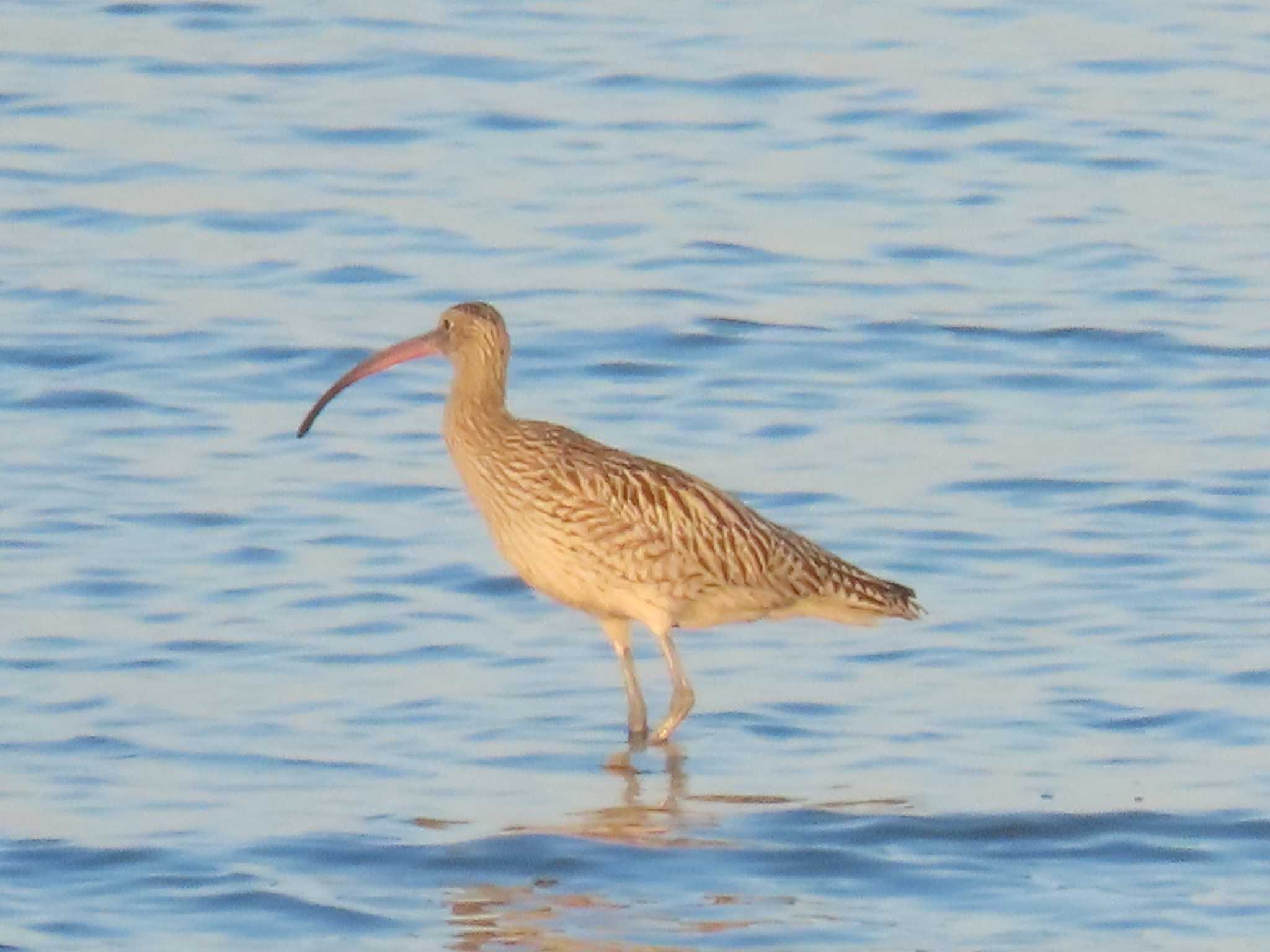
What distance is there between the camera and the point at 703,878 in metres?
9.43

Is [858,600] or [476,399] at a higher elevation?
[476,399]

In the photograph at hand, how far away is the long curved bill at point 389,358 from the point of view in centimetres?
1193

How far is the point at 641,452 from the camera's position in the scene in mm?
13977

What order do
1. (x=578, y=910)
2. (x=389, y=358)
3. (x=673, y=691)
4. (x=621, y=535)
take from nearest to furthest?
(x=578, y=910) < (x=673, y=691) < (x=621, y=535) < (x=389, y=358)

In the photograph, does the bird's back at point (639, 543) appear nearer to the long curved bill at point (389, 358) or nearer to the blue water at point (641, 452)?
the blue water at point (641, 452)

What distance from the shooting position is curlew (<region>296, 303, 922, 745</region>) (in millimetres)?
11367

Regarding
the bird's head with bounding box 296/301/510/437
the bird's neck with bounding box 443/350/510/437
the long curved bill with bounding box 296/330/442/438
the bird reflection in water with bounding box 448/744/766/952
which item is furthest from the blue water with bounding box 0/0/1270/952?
the bird's head with bounding box 296/301/510/437

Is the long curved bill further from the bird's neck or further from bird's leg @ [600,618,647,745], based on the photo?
bird's leg @ [600,618,647,745]

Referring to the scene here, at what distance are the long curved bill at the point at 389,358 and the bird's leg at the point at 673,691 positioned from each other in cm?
125

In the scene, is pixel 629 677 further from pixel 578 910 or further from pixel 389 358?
pixel 578 910

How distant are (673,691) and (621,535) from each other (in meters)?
0.54

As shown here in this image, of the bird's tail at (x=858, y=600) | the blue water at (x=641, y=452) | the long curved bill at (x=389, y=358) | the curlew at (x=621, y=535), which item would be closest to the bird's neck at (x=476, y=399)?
the curlew at (x=621, y=535)

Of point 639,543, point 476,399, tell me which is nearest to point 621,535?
point 639,543

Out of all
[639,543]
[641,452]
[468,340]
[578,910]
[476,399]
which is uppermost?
[468,340]
